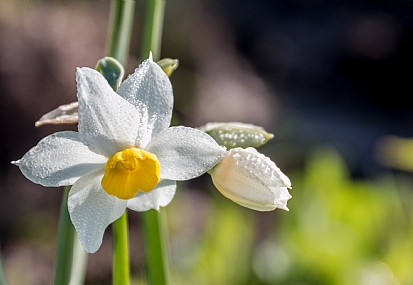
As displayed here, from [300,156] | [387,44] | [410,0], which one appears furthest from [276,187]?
[410,0]

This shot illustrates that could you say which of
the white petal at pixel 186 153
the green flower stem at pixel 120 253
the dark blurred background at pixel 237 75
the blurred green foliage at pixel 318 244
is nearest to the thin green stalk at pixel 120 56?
the green flower stem at pixel 120 253

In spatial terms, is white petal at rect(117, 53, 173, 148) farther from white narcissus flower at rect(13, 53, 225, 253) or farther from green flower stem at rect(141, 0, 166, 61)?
green flower stem at rect(141, 0, 166, 61)

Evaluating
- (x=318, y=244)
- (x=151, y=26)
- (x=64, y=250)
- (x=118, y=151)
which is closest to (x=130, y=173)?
(x=118, y=151)

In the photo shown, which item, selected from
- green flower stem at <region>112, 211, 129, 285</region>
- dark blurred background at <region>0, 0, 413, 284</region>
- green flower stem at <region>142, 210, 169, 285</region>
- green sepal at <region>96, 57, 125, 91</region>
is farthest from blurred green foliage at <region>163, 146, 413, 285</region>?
green sepal at <region>96, 57, 125, 91</region>

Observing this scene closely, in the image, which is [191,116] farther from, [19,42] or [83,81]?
[83,81]

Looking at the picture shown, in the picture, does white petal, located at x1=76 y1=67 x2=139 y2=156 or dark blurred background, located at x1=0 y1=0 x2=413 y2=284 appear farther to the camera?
dark blurred background, located at x1=0 y1=0 x2=413 y2=284

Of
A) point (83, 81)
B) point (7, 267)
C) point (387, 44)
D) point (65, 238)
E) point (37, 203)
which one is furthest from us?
point (387, 44)

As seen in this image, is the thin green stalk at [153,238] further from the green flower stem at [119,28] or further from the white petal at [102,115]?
the white petal at [102,115]
